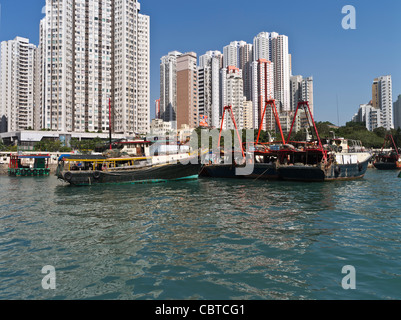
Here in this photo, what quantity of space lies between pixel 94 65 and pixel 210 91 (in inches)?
2089

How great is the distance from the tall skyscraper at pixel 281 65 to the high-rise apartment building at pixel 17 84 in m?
109

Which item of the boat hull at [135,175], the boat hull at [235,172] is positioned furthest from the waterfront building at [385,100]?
the boat hull at [135,175]

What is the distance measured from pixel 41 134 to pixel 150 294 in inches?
3525

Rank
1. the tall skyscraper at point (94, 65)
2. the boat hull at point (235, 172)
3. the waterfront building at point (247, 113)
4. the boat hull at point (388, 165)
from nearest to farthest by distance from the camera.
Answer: the boat hull at point (235, 172), the boat hull at point (388, 165), the tall skyscraper at point (94, 65), the waterfront building at point (247, 113)

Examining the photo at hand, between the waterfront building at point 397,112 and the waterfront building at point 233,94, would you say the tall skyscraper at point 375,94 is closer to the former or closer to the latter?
the waterfront building at point 397,112

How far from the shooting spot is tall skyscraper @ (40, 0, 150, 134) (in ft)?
301

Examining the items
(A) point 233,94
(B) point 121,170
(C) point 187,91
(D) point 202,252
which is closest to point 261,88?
(A) point 233,94

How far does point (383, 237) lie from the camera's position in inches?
387

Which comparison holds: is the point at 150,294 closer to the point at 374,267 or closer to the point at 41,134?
the point at 374,267

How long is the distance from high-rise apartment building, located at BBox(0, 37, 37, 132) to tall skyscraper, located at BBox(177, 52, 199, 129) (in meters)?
60.9

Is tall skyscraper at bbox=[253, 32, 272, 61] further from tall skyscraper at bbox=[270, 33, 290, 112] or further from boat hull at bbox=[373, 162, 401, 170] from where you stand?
boat hull at bbox=[373, 162, 401, 170]

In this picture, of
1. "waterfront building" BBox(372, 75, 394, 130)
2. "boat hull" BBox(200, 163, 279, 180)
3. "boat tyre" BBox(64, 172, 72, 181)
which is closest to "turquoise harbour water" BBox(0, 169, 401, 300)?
"boat tyre" BBox(64, 172, 72, 181)

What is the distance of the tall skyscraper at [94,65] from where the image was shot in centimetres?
9169
